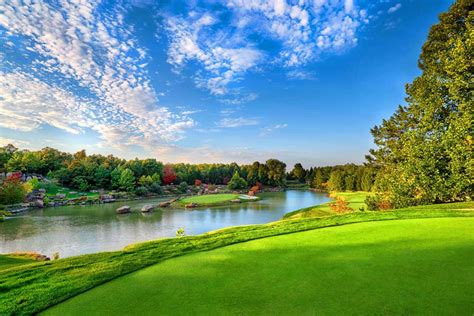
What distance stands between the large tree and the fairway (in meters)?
7.51

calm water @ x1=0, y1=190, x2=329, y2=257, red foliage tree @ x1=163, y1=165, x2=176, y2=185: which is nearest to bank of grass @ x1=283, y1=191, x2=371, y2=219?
calm water @ x1=0, y1=190, x2=329, y2=257

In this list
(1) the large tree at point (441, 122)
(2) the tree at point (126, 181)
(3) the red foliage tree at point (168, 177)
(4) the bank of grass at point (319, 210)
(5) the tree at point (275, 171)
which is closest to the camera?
(1) the large tree at point (441, 122)

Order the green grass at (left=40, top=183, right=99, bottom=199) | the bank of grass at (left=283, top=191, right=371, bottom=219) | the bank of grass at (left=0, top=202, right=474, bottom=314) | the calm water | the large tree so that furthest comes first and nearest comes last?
the green grass at (left=40, top=183, right=99, bottom=199) < the bank of grass at (left=283, top=191, right=371, bottom=219) < the calm water < the large tree < the bank of grass at (left=0, top=202, right=474, bottom=314)

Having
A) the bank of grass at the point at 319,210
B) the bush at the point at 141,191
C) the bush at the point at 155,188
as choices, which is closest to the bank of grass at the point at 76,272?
the bank of grass at the point at 319,210

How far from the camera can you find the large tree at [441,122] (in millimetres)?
10562

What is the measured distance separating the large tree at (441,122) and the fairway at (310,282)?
751 cm

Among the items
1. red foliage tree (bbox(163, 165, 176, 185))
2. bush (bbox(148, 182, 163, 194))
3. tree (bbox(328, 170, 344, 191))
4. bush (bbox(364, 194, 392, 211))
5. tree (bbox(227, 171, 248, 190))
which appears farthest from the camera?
tree (bbox(227, 171, 248, 190))

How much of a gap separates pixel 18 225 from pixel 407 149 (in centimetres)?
3058

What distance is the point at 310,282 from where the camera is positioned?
3.36 metres

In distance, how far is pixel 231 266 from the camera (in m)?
4.30

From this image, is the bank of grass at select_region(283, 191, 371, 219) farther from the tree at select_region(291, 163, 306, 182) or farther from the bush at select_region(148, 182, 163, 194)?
the tree at select_region(291, 163, 306, 182)

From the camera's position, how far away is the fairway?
2777 millimetres

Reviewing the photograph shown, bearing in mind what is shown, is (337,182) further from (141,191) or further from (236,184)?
(141,191)

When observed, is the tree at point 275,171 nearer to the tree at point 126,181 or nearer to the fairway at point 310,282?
the tree at point 126,181
